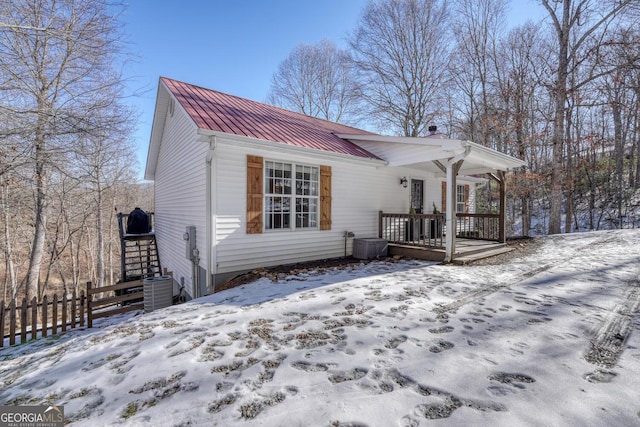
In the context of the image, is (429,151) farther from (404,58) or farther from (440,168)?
(404,58)

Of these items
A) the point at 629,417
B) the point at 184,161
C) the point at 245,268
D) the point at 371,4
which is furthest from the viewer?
the point at 371,4

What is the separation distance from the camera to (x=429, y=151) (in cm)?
668

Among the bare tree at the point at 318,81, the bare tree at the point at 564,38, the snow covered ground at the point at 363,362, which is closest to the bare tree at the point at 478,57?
the bare tree at the point at 564,38

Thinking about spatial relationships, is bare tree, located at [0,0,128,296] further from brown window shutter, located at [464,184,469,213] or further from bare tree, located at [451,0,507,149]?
bare tree, located at [451,0,507,149]

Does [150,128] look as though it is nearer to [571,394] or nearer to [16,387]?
[16,387]

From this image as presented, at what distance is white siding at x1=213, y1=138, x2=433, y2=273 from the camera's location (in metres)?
5.58

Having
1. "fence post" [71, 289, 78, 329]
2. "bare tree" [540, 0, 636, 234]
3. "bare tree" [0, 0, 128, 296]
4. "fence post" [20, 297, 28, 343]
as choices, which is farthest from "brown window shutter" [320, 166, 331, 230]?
"bare tree" [540, 0, 636, 234]

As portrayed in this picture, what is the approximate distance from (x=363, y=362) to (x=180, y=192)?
7235mm

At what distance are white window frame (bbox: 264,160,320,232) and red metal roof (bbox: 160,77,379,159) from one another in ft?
1.94

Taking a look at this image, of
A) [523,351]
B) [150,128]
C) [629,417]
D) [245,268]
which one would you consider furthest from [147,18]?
[629,417]

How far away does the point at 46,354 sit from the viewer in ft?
11.0

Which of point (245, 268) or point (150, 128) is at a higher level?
point (150, 128)

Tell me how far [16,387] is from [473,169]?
35.1 ft

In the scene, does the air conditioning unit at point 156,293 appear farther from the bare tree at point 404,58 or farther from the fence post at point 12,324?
the bare tree at point 404,58
